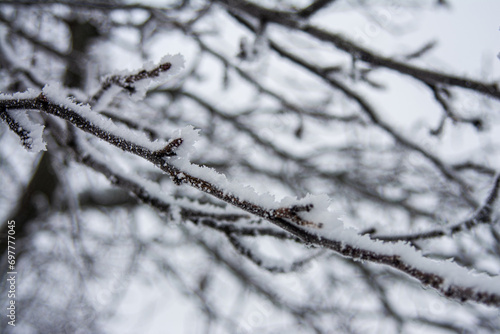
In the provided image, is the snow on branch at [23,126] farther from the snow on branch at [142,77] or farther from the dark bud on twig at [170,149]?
the dark bud on twig at [170,149]

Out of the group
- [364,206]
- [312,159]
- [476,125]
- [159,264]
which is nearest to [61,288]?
[159,264]

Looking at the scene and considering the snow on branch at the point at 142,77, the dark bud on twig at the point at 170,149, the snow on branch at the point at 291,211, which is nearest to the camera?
the snow on branch at the point at 291,211

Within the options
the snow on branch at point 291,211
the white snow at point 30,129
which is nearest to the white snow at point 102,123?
the snow on branch at point 291,211

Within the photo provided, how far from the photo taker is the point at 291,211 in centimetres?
59

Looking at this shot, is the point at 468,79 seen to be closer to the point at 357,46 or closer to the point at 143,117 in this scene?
the point at 357,46

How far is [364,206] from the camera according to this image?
406 cm

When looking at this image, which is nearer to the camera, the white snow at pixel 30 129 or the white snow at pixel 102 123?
the white snow at pixel 102 123

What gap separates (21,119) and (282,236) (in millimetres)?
885

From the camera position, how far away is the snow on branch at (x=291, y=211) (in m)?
0.53

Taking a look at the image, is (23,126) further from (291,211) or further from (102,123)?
(291,211)

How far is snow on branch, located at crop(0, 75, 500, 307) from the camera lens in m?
0.53

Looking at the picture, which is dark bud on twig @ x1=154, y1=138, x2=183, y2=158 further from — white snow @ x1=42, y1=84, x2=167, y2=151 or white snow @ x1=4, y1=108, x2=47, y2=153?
white snow @ x1=4, y1=108, x2=47, y2=153

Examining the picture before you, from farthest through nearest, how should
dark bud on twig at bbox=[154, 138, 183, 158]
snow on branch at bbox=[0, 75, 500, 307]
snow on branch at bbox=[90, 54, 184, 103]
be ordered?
snow on branch at bbox=[90, 54, 184, 103] → dark bud on twig at bbox=[154, 138, 183, 158] → snow on branch at bbox=[0, 75, 500, 307]

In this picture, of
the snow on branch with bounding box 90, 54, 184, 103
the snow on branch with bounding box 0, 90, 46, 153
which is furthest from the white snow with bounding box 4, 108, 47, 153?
the snow on branch with bounding box 90, 54, 184, 103
